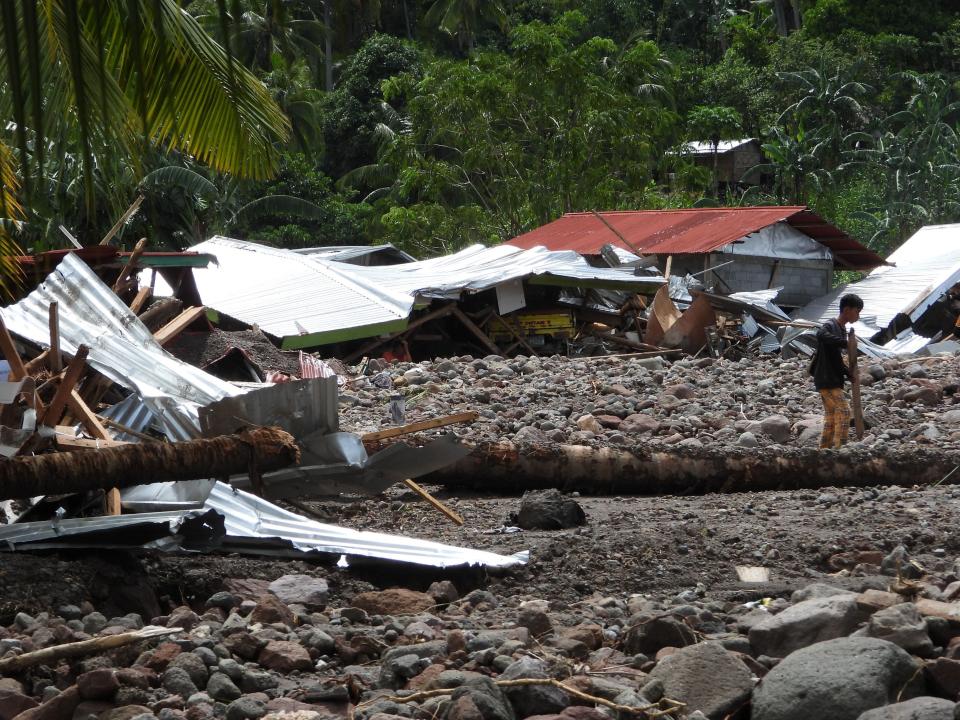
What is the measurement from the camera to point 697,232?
23359 millimetres

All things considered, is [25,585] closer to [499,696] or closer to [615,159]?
[499,696]

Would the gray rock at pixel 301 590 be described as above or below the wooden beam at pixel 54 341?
below

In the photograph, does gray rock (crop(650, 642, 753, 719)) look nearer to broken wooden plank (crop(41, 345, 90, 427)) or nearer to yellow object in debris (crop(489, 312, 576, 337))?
broken wooden plank (crop(41, 345, 90, 427))

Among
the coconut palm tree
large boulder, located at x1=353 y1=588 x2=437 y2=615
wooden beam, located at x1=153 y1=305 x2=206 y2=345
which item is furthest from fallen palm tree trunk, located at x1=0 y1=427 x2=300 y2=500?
wooden beam, located at x1=153 y1=305 x2=206 y2=345

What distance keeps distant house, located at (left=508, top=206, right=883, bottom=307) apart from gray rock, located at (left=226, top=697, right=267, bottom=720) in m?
18.5

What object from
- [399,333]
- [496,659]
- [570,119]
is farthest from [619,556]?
[570,119]

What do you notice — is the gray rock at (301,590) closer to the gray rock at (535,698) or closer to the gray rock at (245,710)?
the gray rock at (245,710)

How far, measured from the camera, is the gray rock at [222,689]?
4.34 m

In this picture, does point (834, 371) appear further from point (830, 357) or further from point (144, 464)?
point (144, 464)

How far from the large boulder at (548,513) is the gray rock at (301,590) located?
2075 mm

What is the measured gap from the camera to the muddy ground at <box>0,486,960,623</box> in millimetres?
5617

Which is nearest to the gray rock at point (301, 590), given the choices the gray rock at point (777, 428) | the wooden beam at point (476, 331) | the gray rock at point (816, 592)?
the gray rock at point (816, 592)

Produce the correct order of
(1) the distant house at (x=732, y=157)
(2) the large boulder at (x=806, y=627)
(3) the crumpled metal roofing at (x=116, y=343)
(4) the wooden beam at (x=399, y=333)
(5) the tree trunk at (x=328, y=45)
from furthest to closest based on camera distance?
(5) the tree trunk at (x=328, y=45)
(1) the distant house at (x=732, y=157)
(4) the wooden beam at (x=399, y=333)
(3) the crumpled metal roofing at (x=116, y=343)
(2) the large boulder at (x=806, y=627)

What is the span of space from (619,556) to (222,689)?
8.98ft
